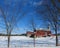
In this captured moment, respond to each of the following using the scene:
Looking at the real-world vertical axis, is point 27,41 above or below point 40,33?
below

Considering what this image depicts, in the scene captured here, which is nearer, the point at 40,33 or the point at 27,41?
the point at 40,33

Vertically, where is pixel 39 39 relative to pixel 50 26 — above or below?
below

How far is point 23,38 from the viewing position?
48.3 feet

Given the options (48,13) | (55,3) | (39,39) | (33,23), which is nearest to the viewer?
(55,3)

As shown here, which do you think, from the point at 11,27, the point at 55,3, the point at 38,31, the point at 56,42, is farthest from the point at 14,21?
the point at 55,3

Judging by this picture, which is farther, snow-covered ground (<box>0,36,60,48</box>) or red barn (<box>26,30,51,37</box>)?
red barn (<box>26,30,51,37</box>)

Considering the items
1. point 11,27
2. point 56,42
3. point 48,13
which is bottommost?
point 56,42

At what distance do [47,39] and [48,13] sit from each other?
285 cm

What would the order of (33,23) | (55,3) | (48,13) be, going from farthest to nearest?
(33,23)
(48,13)
(55,3)

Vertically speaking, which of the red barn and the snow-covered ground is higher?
the red barn

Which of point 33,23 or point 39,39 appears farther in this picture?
point 39,39

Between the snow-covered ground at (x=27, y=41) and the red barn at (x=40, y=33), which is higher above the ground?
the red barn at (x=40, y=33)

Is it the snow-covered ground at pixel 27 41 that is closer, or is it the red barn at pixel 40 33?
the snow-covered ground at pixel 27 41

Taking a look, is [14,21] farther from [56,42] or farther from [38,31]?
[56,42]
